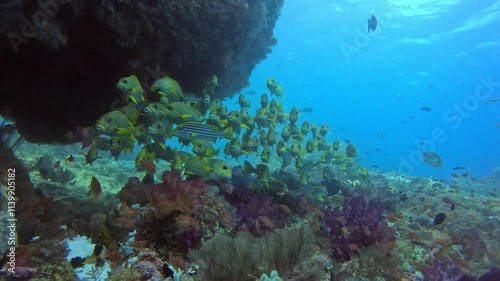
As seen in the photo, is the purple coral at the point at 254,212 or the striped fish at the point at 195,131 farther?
the striped fish at the point at 195,131

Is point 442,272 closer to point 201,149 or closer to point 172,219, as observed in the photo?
point 172,219

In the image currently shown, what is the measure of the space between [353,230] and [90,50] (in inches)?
260

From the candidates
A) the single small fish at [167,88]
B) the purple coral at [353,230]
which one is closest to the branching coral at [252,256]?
the purple coral at [353,230]

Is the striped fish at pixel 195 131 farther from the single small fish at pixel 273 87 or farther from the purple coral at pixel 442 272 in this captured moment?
the purple coral at pixel 442 272

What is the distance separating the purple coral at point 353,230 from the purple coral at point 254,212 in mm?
1084

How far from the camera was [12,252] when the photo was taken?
3.35m

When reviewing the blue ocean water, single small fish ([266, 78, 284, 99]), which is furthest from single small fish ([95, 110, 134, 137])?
the blue ocean water

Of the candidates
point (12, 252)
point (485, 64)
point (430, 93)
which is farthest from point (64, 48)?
point (430, 93)

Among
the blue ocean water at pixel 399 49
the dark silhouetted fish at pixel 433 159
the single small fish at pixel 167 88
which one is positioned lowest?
the single small fish at pixel 167 88

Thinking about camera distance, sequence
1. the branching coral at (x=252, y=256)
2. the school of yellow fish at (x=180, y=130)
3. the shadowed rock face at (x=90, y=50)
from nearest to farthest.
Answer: the branching coral at (x=252, y=256), the shadowed rock face at (x=90, y=50), the school of yellow fish at (x=180, y=130)

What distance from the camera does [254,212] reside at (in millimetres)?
6332

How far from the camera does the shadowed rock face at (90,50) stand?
5723mm

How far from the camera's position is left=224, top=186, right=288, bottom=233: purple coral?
6074 mm

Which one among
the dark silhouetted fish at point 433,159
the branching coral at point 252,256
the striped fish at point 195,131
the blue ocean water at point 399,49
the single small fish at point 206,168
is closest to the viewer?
the branching coral at point 252,256
